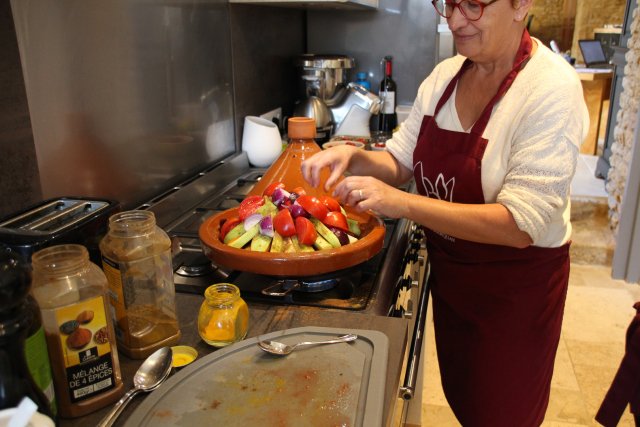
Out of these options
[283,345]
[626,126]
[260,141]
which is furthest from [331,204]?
[626,126]

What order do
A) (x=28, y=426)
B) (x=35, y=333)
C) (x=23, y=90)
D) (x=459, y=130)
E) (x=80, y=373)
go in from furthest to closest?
(x=459, y=130), (x=23, y=90), (x=80, y=373), (x=35, y=333), (x=28, y=426)

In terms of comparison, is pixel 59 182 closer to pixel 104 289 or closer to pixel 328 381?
pixel 104 289

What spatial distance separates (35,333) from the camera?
1.97 ft

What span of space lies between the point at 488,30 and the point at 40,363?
990 millimetres

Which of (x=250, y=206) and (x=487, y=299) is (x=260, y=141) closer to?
(x=250, y=206)

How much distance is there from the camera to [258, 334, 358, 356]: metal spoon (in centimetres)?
82

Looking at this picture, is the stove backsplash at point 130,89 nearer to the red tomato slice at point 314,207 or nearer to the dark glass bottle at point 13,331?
the red tomato slice at point 314,207

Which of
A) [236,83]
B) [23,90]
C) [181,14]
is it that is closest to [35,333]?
[23,90]

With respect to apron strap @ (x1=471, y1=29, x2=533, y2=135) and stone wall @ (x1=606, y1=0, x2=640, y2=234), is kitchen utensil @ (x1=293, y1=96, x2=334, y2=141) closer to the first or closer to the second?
apron strap @ (x1=471, y1=29, x2=533, y2=135)

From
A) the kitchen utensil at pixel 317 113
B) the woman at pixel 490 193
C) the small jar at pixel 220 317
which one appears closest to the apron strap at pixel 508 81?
the woman at pixel 490 193

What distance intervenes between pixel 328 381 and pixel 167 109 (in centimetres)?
106

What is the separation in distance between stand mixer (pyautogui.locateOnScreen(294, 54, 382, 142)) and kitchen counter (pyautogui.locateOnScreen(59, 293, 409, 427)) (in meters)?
1.44

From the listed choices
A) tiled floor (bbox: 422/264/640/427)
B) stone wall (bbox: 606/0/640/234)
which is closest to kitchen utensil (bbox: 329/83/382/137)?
tiled floor (bbox: 422/264/640/427)

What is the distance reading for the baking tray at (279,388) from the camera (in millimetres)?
701
